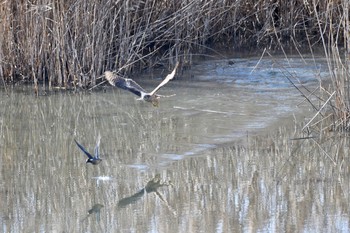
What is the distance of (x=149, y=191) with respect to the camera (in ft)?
11.9

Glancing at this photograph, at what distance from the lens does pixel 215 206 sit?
339cm

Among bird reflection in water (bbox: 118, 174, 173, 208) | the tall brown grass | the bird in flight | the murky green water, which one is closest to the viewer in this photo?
the murky green water

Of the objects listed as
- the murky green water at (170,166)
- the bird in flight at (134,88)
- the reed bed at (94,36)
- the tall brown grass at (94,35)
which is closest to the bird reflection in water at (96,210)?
the murky green water at (170,166)

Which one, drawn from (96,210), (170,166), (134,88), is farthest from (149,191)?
(134,88)

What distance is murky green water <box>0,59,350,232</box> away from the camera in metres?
3.25

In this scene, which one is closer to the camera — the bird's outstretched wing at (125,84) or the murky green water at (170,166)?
the murky green water at (170,166)

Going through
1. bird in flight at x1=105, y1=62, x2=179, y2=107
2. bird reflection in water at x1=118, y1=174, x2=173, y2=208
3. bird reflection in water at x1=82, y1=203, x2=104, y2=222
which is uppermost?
bird in flight at x1=105, y1=62, x2=179, y2=107

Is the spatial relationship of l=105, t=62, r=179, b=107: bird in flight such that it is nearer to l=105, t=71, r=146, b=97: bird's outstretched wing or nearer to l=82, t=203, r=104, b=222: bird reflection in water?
l=105, t=71, r=146, b=97: bird's outstretched wing

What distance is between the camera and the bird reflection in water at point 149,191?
11.4 feet

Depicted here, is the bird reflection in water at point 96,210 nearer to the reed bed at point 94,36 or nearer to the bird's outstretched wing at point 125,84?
the bird's outstretched wing at point 125,84

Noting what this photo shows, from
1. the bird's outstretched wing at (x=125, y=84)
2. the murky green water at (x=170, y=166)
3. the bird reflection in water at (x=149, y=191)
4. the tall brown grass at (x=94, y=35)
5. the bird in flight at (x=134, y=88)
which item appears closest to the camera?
the murky green water at (x=170, y=166)

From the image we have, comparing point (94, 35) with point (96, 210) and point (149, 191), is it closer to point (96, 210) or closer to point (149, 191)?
point (149, 191)

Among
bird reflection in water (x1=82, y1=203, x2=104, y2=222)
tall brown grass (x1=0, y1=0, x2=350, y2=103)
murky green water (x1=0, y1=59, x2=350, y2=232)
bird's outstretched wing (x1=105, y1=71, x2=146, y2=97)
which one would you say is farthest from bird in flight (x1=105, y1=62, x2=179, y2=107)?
bird reflection in water (x1=82, y1=203, x2=104, y2=222)

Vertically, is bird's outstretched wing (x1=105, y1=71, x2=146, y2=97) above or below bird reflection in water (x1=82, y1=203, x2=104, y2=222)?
above
